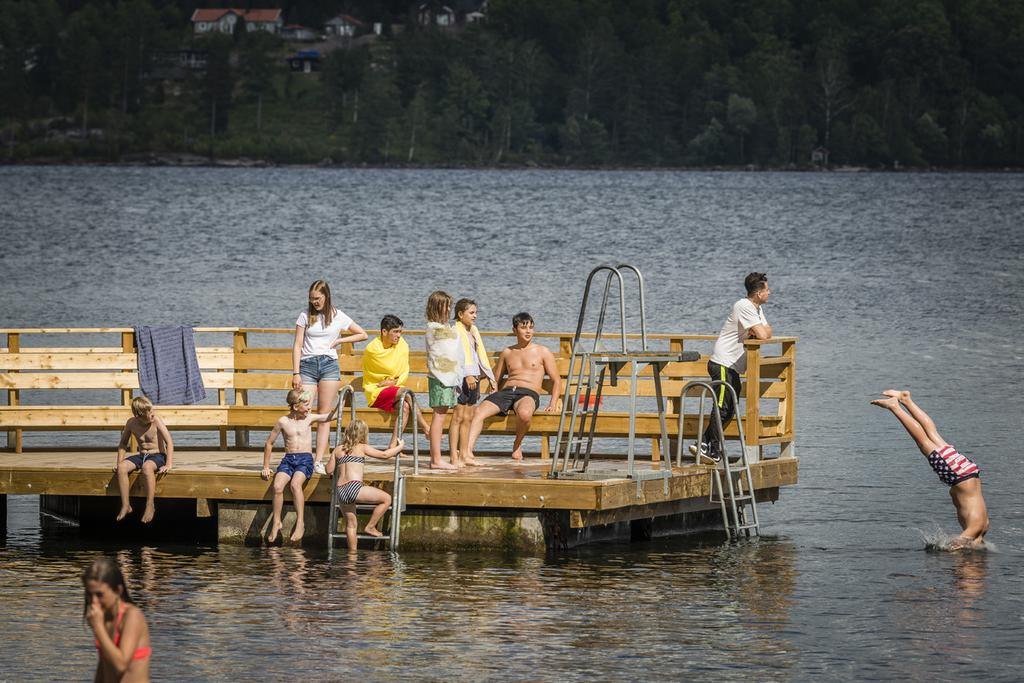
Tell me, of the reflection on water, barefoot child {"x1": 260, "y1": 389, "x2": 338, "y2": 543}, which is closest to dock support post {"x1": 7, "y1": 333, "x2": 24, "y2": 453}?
the reflection on water

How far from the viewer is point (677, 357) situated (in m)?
13.6

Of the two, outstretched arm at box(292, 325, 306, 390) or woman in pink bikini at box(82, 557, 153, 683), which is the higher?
outstretched arm at box(292, 325, 306, 390)

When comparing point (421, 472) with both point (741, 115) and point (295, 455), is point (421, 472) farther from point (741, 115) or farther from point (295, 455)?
point (741, 115)

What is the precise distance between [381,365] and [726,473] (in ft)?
9.92

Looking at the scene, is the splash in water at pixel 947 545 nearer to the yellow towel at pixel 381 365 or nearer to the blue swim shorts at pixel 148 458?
the yellow towel at pixel 381 365

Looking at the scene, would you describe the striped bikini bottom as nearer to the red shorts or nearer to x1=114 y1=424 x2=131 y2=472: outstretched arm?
the red shorts

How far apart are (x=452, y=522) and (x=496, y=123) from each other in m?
184

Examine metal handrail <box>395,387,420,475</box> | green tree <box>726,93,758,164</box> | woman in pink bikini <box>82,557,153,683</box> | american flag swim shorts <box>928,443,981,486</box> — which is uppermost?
green tree <box>726,93,758,164</box>

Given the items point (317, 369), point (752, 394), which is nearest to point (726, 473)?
point (752, 394)

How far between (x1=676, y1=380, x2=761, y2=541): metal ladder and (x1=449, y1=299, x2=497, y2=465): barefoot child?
5.59 feet

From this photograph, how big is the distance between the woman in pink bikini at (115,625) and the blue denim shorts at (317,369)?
697 centimetres

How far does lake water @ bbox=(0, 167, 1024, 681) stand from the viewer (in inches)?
451

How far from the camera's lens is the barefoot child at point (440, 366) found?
14.5 meters

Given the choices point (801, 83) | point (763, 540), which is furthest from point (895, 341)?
point (801, 83)
